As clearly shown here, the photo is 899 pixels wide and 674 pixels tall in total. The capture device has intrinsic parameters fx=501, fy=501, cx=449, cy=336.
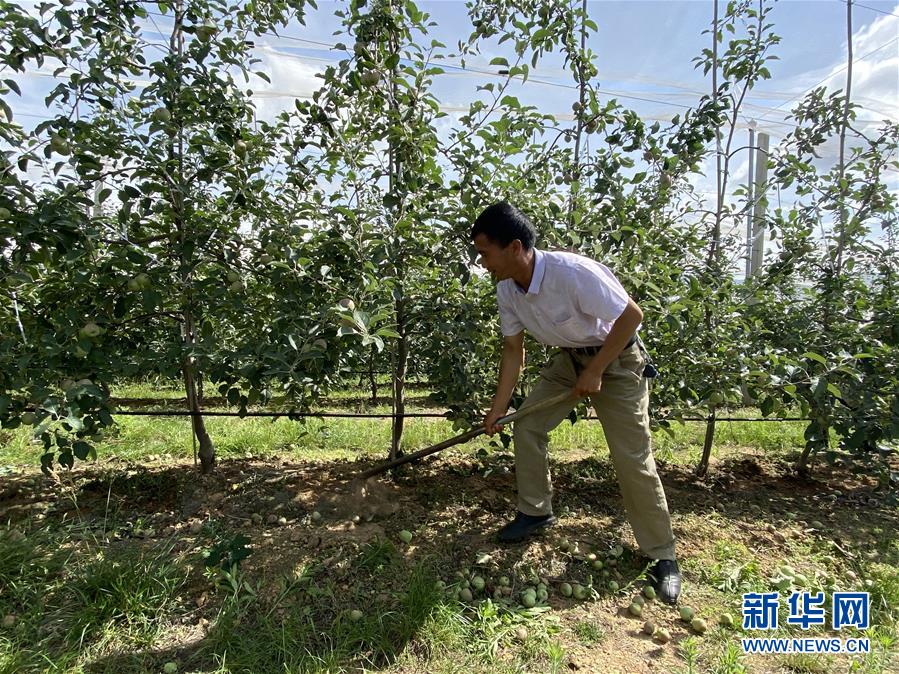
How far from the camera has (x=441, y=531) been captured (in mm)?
2363

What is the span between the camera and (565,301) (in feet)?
6.31

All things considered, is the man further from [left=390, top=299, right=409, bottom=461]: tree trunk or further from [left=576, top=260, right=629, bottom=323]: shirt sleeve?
[left=390, top=299, right=409, bottom=461]: tree trunk

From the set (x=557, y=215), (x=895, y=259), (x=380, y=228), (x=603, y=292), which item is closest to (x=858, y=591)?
(x=603, y=292)

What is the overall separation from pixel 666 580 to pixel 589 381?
87cm

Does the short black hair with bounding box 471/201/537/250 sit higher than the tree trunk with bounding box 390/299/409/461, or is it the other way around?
the short black hair with bounding box 471/201/537/250

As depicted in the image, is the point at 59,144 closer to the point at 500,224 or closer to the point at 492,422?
the point at 500,224

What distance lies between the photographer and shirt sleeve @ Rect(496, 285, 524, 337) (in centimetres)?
210

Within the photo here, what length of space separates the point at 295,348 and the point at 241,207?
0.83 metres

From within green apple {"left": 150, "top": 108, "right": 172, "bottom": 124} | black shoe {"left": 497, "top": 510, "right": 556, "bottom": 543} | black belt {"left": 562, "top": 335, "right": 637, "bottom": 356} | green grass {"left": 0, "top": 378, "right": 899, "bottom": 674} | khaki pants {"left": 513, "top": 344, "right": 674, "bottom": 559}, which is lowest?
green grass {"left": 0, "top": 378, "right": 899, "bottom": 674}

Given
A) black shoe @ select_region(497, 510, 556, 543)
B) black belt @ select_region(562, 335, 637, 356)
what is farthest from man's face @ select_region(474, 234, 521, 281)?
black shoe @ select_region(497, 510, 556, 543)

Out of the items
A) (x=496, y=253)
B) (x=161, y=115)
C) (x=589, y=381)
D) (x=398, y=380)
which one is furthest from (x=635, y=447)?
(x=161, y=115)

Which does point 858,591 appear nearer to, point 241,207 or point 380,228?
point 380,228

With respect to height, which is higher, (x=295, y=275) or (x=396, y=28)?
(x=396, y=28)

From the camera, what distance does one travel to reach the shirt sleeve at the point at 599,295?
5.97ft
